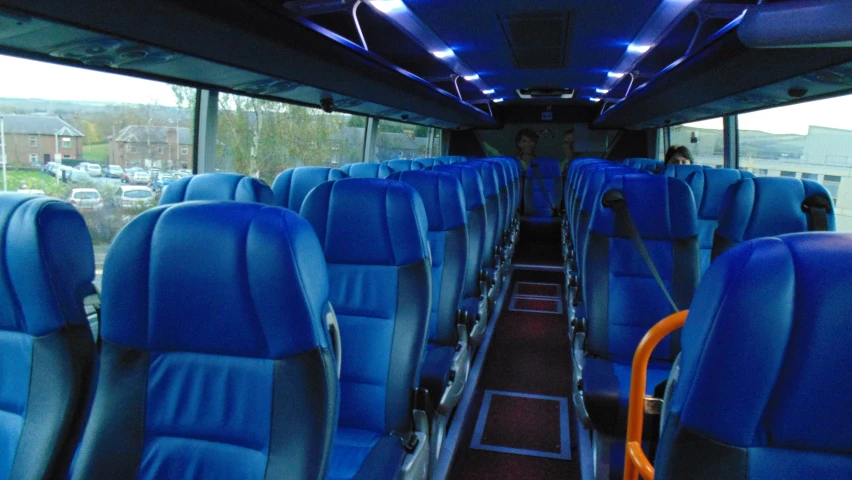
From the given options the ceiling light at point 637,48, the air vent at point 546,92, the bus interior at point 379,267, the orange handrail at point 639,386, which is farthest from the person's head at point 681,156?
the orange handrail at point 639,386

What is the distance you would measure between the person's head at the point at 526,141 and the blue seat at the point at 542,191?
4.10 meters

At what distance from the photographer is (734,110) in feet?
21.4

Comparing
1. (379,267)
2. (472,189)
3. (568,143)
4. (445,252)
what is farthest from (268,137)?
(568,143)

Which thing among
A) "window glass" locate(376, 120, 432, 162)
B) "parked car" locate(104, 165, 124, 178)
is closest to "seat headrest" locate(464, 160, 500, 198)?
"parked car" locate(104, 165, 124, 178)

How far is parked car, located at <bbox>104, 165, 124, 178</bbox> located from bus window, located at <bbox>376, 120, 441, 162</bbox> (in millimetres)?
6347

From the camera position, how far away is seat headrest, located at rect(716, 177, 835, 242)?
9.57ft

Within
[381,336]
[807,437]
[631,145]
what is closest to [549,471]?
[381,336]

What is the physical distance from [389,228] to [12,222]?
1.26 m

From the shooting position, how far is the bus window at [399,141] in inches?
401

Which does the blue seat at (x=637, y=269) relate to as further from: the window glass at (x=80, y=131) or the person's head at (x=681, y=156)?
the person's head at (x=681, y=156)

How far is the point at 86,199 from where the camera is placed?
341cm

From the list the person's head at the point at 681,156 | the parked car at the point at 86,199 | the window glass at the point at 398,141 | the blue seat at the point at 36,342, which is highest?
the window glass at the point at 398,141

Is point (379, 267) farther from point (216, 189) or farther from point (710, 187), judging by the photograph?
point (710, 187)

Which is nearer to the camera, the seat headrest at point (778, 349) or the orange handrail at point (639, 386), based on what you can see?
the seat headrest at point (778, 349)
